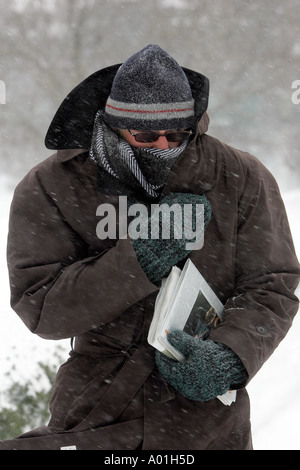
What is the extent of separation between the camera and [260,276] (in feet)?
6.12

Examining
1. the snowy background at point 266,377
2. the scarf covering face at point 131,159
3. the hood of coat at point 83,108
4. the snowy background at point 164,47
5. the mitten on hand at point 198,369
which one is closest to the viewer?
the mitten on hand at point 198,369

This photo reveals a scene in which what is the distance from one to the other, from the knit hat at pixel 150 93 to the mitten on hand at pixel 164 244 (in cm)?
25

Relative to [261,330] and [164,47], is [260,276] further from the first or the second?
[164,47]

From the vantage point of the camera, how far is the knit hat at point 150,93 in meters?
1.75

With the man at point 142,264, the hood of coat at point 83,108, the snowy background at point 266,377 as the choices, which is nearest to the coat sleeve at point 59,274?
the man at point 142,264

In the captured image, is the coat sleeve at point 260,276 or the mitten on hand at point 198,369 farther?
the coat sleeve at point 260,276

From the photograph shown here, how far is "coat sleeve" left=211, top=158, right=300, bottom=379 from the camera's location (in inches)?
71.3

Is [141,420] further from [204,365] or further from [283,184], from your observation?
[283,184]

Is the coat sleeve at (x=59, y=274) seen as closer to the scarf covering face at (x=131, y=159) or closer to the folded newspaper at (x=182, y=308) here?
the folded newspaper at (x=182, y=308)

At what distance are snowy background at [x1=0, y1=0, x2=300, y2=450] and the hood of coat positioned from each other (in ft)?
17.8

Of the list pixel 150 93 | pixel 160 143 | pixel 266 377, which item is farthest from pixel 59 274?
pixel 266 377

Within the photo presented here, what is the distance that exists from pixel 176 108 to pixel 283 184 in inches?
269

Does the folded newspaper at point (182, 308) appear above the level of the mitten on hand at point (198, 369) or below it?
above
